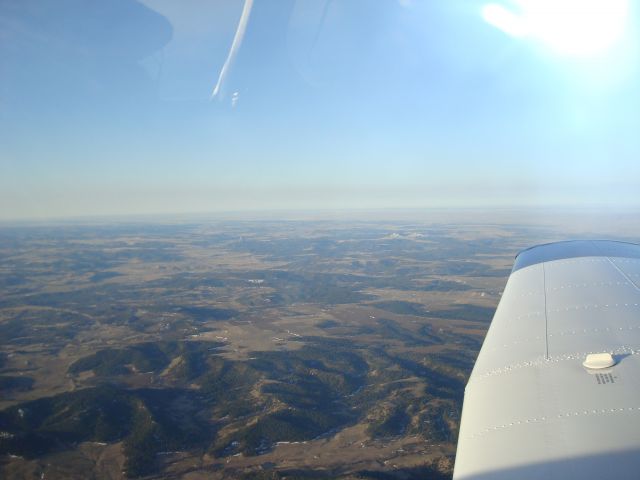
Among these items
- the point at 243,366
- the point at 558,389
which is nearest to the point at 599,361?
the point at 558,389

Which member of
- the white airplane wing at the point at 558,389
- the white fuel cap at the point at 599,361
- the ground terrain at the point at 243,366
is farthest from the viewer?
the ground terrain at the point at 243,366

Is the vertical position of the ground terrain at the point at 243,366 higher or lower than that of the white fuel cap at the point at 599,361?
lower

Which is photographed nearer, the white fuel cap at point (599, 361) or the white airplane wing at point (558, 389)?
the white airplane wing at point (558, 389)

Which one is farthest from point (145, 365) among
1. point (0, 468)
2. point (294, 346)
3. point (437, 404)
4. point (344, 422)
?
point (437, 404)

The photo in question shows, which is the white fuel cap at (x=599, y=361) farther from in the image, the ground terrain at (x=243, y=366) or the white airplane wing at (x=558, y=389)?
the ground terrain at (x=243, y=366)

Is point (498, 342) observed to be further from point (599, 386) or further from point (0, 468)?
point (0, 468)

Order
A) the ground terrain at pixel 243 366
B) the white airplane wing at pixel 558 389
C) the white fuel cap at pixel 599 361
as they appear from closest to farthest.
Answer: the white airplane wing at pixel 558 389 < the white fuel cap at pixel 599 361 < the ground terrain at pixel 243 366

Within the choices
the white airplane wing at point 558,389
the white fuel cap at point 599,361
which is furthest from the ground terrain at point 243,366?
the white fuel cap at point 599,361

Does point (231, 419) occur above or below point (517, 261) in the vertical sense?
below
